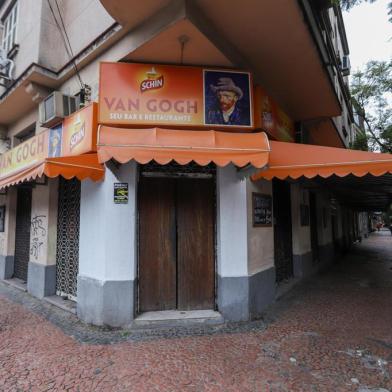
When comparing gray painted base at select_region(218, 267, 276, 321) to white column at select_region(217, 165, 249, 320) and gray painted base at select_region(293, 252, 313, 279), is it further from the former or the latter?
gray painted base at select_region(293, 252, 313, 279)

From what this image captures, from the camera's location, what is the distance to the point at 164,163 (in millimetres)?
4137

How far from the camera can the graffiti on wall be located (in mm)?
6900

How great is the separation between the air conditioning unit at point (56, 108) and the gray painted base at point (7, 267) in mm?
4553

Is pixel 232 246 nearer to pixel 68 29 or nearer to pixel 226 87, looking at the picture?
pixel 226 87

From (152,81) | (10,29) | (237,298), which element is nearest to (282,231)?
(237,298)

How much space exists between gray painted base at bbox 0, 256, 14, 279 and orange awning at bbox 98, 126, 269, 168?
21.4ft

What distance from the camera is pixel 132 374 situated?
11.5 ft

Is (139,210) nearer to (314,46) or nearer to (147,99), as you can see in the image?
(147,99)

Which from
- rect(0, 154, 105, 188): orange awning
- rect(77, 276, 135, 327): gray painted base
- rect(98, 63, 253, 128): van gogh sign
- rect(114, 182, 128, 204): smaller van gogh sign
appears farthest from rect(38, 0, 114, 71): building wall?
rect(77, 276, 135, 327): gray painted base

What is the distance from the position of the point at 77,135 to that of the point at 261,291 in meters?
4.62

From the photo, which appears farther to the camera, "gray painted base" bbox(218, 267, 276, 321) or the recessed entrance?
the recessed entrance

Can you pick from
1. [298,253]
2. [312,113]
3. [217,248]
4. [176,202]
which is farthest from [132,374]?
[312,113]

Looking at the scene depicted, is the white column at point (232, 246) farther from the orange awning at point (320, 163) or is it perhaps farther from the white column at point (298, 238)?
the white column at point (298, 238)

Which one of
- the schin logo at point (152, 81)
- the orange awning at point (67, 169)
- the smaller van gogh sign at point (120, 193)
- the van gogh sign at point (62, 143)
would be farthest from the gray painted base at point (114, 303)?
the schin logo at point (152, 81)
